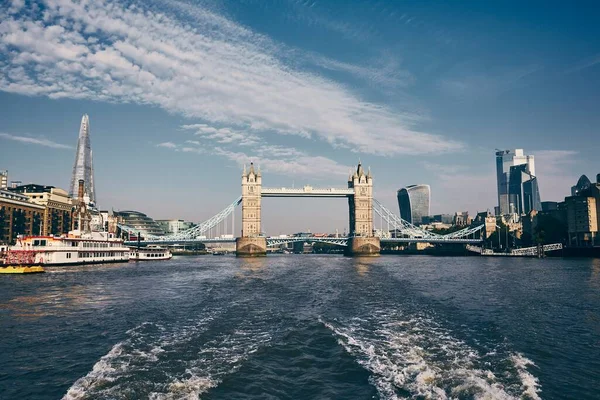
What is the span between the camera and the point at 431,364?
1582 centimetres

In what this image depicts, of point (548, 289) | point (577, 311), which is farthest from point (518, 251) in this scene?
point (577, 311)

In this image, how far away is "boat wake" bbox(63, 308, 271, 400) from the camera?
1316 cm

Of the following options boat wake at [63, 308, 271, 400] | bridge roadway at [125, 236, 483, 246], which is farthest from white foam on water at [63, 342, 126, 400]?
bridge roadway at [125, 236, 483, 246]

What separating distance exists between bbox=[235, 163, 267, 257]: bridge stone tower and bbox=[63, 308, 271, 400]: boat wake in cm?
11208

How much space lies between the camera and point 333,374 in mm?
15219

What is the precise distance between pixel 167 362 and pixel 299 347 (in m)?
5.31

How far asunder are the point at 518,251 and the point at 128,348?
422ft

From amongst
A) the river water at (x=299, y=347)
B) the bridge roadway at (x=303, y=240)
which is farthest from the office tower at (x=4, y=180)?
the river water at (x=299, y=347)

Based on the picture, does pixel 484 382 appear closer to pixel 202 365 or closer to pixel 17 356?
pixel 202 365

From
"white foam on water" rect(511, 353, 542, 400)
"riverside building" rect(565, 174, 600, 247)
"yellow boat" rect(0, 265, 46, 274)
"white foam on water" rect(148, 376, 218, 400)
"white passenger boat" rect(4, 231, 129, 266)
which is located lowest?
"white foam on water" rect(511, 353, 542, 400)

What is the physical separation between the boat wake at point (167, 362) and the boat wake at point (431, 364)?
448 centimetres

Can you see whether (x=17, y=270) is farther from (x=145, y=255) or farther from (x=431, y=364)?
(x=431, y=364)

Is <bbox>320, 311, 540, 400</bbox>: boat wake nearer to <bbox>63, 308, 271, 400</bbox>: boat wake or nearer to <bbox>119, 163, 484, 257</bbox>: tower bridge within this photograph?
<bbox>63, 308, 271, 400</bbox>: boat wake

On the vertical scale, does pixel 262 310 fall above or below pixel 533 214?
below
